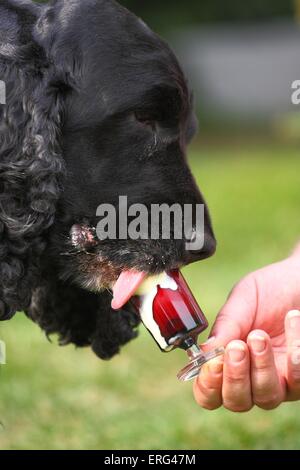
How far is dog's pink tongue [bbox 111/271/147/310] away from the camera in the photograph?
A: 9.05ft

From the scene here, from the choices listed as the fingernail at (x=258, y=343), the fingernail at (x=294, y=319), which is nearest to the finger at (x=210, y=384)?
the fingernail at (x=258, y=343)

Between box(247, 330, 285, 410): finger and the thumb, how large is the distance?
0.18m

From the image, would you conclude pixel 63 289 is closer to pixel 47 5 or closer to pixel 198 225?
pixel 198 225

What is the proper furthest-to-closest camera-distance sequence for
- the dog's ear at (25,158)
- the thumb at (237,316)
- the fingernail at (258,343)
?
1. the thumb at (237,316)
2. the dog's ear at (25,158)
3. the fingernail at (258,343)

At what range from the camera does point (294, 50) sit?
18.8 metres

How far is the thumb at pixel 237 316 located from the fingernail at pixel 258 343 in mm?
212

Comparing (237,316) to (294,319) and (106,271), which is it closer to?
(294,319)

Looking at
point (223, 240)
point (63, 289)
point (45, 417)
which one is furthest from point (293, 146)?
point (63, 289)

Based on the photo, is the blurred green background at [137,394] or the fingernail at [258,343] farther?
the blurred green background at [137,394]

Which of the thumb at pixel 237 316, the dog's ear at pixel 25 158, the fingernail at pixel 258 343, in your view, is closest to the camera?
the fingernail at pixel 258 343

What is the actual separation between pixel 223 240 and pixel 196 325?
531cm

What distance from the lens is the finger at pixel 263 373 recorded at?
2.60 m

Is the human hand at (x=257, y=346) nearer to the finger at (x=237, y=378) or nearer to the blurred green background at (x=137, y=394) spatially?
the finger at (x=237, y=378)

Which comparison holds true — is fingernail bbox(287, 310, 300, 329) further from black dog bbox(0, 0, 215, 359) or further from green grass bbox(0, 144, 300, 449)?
green grass bbox(0, 144, 300, 449)
